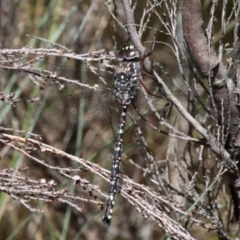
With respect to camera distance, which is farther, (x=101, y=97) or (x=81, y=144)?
(x=81, y=144)

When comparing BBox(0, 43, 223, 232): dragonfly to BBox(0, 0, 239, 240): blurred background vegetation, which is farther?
BBox(0, 0, 239, 240): blurred background vegetation

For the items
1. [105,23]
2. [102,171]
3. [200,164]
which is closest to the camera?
→ [102,171]

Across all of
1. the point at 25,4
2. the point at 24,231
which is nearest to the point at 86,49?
the point at 25,4

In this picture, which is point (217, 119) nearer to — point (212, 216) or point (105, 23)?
point (212, 216)

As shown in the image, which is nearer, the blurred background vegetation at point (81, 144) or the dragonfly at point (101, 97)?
the dragonfly at point (101, 97)

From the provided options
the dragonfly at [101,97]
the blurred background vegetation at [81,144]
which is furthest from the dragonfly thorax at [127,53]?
the blurred background vegetation at [81,144]

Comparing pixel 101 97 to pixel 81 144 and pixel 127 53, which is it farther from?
pixel 81 144

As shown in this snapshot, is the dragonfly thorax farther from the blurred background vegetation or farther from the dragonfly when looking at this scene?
the blurred background vegetation

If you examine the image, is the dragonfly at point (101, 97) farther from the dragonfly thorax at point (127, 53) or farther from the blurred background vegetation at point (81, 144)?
the blurred background vegetation at point (81, 144)

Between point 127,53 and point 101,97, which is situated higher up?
point 127,53

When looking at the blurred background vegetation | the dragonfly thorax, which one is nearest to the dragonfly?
the dragonfly thorax

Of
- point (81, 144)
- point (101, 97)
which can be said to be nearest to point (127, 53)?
point (101, 97)
